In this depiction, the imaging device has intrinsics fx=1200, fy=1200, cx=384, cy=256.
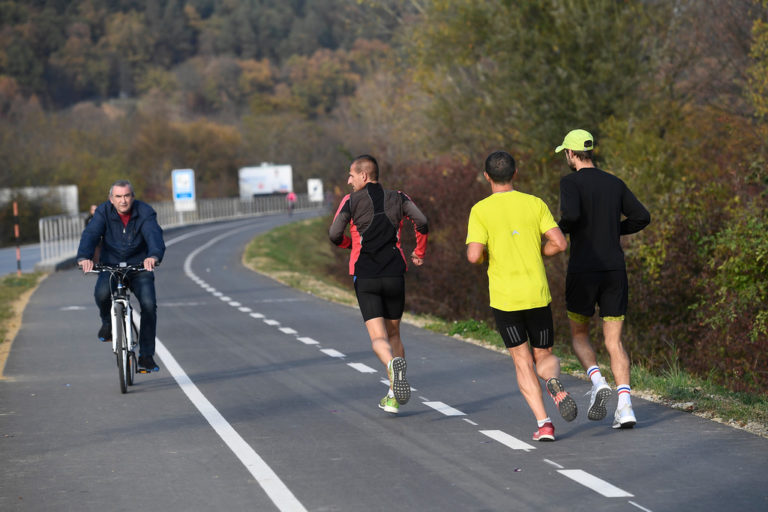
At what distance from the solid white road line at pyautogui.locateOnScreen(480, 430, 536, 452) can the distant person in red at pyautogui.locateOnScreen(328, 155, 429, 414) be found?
3.14 ft

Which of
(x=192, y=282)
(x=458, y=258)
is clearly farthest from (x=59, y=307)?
(x=458, y=258)

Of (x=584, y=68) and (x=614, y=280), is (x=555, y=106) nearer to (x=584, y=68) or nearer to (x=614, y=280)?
(x=584, y=68)

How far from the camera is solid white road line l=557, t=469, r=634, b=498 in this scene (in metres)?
6.21

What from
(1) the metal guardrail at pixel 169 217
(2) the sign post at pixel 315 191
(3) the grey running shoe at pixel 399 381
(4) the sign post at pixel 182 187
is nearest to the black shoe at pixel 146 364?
(3) the grey running shoe at pixel 399 381

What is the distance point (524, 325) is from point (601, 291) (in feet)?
2.65

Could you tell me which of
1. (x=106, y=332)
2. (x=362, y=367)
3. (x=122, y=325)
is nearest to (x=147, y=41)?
(x=362, y=367)

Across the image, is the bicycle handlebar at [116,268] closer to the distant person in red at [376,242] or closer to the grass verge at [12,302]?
the grass verge at [12,302]

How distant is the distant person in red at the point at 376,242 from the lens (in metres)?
8.92

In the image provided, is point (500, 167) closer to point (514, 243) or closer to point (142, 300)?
point (514, 243)

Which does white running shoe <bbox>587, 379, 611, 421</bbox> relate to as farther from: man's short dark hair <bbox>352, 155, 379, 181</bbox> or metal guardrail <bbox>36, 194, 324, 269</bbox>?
metal guardrail <bbox>36, 194, 324, 269</bbox>

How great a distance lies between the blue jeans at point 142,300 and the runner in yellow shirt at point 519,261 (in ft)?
14.4

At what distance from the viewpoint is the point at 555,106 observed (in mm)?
31922

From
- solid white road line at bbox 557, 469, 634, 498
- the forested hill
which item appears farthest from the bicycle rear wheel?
the forested hill

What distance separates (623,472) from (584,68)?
85.9 feet
